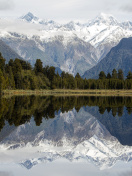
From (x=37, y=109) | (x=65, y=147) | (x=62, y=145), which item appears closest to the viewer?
(x=65, y=147)

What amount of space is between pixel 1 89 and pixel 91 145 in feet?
398

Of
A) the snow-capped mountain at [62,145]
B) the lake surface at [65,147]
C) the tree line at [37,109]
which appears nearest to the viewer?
the lake surface at [65,147]

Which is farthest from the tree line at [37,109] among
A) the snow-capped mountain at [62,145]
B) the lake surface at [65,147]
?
the snow-capped mountain at [62,145]

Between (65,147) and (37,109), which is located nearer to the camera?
(65,147)

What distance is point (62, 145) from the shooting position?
2970cm

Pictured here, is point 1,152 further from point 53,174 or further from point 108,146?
point 108,146

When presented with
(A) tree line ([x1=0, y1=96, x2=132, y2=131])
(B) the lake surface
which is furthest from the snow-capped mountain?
(A) tree line ([x1=0, y1=96, x2=132, y2=131])

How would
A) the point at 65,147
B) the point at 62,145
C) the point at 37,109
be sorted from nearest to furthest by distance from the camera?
the point at 65,147 < the point at 62,145 < the point at 37,109

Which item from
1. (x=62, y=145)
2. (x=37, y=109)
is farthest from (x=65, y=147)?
(x=37, y=109)

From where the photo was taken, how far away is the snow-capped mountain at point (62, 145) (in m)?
24.3

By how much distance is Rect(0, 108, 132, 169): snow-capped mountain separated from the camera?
2434 cm

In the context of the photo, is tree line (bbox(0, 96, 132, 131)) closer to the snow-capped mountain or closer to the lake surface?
the lake surface

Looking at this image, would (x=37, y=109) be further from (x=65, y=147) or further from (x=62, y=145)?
(x=65, y=147)

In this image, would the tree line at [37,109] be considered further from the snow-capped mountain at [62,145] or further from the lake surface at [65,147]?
the snow-capped mountain at [62,145]
